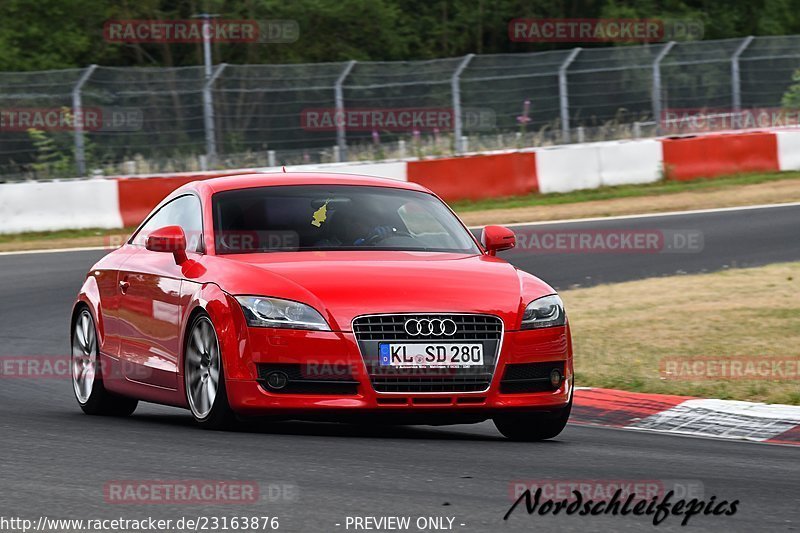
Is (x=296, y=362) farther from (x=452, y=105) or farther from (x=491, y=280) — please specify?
(x=452, y=105)

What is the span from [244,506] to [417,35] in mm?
48359

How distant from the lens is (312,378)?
7.80 m

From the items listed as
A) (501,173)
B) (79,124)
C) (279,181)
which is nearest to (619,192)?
(501,173)

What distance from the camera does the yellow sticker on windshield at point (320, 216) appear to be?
8891 millimetres

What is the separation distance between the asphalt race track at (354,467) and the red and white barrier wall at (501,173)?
1234cm

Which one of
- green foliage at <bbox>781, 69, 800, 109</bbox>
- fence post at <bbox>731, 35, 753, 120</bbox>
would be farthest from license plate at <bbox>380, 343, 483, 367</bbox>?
green foliage at <bbox>781, 69, 800, 109</bbox>

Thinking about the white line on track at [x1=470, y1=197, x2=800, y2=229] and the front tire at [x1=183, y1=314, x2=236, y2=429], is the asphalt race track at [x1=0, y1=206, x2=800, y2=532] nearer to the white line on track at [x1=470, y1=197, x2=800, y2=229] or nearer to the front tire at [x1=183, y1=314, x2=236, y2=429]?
the front tire at [x1=183, y1=314, x2=236, y2=429]

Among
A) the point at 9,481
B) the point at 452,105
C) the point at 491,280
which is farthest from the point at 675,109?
the point at 9,481

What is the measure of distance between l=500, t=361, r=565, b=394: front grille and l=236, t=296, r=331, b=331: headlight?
99 cm

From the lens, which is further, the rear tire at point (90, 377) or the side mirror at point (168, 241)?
the rear tire at point (90, 377)

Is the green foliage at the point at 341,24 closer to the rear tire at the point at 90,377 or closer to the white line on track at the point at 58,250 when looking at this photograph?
the white line on track at the point at 58,250

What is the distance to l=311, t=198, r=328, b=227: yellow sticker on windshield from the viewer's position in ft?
29.2

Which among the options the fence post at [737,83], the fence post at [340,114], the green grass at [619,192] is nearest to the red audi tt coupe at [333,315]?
the green grass at [619,192]

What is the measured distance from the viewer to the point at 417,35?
175 ft
